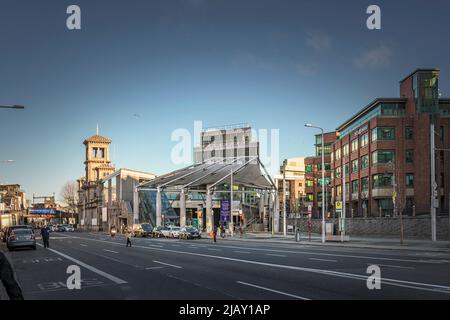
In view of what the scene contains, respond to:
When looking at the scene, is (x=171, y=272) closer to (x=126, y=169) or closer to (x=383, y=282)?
(x=383, y=282)

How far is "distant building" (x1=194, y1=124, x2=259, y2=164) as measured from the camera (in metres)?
144

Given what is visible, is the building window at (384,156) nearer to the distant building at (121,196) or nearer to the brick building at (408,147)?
the brick building at (408,147)

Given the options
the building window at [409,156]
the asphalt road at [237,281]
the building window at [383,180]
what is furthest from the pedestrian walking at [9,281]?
the building window at [409,156]

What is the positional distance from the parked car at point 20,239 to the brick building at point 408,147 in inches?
1793

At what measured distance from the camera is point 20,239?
130 feet

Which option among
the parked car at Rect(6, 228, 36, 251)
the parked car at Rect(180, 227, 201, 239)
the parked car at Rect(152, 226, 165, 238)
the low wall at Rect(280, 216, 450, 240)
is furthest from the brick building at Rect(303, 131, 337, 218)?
the parked car at Rect(6, 228, 36, 251)

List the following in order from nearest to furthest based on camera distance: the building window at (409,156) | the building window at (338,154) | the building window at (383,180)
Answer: the building window at (409,156) < the building window at (383,180) < the building window at (338,154)

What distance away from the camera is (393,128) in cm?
7212

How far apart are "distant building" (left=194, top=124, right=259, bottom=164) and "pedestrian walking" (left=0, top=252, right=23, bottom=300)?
13190cm

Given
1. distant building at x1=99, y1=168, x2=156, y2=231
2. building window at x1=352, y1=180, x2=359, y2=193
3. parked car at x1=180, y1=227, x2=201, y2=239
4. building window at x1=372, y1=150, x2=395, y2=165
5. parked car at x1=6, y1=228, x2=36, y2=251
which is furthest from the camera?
distant building at x1=99, y1=168, x2=156, y2=231

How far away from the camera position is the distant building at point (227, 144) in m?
144

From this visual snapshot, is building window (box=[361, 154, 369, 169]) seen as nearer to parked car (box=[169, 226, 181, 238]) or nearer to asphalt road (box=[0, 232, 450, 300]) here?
parked car (box=[169, 226, 181, 238])

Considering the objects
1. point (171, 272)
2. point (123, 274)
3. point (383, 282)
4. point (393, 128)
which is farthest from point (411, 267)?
point (393, 128)
